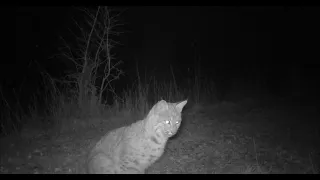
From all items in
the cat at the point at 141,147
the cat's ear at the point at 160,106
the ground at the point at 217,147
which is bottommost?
the ground at the point at 217,147

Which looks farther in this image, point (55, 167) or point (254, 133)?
point (254, 133)

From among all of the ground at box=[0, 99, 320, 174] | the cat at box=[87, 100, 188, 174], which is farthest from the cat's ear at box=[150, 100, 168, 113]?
the ground at box=[0, 99, 320, 174]

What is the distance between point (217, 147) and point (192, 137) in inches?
28.1

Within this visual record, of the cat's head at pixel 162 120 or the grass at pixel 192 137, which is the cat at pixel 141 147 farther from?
the grass at pixel 192 137

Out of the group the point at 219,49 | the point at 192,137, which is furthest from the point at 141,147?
the point at 219,49

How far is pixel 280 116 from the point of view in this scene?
7.49 metres

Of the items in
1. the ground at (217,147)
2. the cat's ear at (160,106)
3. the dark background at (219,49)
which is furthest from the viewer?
the dark background at (219,49)

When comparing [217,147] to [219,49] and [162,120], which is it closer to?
[162,120]

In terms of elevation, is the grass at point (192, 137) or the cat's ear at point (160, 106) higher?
the cat's ear at point (160, 106)

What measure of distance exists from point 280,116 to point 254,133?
1456 millimetres

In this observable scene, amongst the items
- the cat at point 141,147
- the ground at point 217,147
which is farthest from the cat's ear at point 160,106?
the ground at point 217,147

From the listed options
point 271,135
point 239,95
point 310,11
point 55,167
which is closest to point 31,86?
point 55,167

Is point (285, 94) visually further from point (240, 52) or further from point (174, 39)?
point (174, 39)

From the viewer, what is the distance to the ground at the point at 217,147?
499cm
